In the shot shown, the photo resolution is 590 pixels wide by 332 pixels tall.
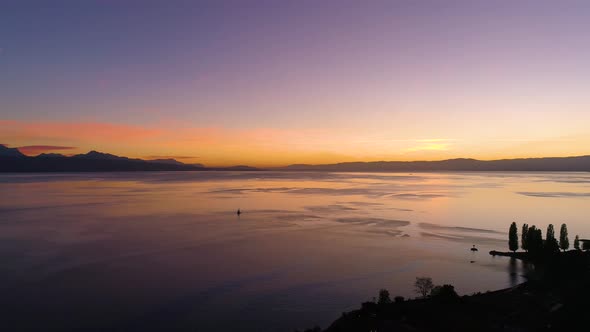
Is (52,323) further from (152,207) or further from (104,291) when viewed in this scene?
(152,207)

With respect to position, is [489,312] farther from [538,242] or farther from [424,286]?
[538,242]

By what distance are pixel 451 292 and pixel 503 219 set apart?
50557 millimetres

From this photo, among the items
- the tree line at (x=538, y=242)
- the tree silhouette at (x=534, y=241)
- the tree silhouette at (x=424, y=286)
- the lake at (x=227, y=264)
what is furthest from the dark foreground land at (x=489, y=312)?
the tree silhouette at (x=534, y=241)

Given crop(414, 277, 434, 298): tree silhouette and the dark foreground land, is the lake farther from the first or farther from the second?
the dark foreground land

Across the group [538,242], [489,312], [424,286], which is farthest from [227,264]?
[538,242]

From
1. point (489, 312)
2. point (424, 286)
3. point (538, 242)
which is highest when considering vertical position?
point (538, 242)

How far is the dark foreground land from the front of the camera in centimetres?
2181

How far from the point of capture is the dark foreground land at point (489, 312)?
21.8 metres

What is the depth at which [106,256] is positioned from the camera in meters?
38.1

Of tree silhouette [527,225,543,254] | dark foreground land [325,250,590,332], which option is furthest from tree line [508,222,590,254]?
dark foreground land [325,250,590,332]

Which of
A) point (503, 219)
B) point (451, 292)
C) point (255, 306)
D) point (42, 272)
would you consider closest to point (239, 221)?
point (42, 272)

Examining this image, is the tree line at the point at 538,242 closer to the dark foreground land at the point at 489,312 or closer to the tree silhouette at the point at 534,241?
the tree silhouette at the point at 534,241

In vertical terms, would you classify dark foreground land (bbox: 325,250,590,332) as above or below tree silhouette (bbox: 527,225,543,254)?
below

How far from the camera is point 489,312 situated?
79.4 ft
